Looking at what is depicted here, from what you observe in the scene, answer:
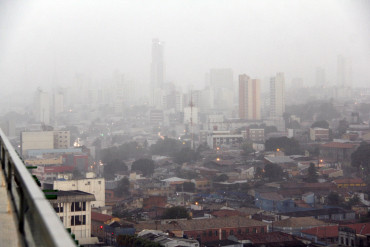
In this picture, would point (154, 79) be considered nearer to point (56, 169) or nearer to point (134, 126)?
point (134, 126)

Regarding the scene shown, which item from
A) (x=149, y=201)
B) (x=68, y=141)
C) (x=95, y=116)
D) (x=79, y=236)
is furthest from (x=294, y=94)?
(x=79, y=236)

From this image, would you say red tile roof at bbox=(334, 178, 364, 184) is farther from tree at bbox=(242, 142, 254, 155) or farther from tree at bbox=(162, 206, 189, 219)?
tree at bbox=(242, 142, 254, 155)

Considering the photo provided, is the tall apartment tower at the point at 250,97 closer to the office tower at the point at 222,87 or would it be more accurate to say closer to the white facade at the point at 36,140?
the office tower at the point at 222,87

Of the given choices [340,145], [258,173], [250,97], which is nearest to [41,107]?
[250,97]

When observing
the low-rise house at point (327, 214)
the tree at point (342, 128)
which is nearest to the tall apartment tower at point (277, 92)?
the tree at point (342, 128)

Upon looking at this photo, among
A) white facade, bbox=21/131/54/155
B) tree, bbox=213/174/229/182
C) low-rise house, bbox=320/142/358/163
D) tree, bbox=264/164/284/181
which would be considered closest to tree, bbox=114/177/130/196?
tree, bbox=213/174/229/182
